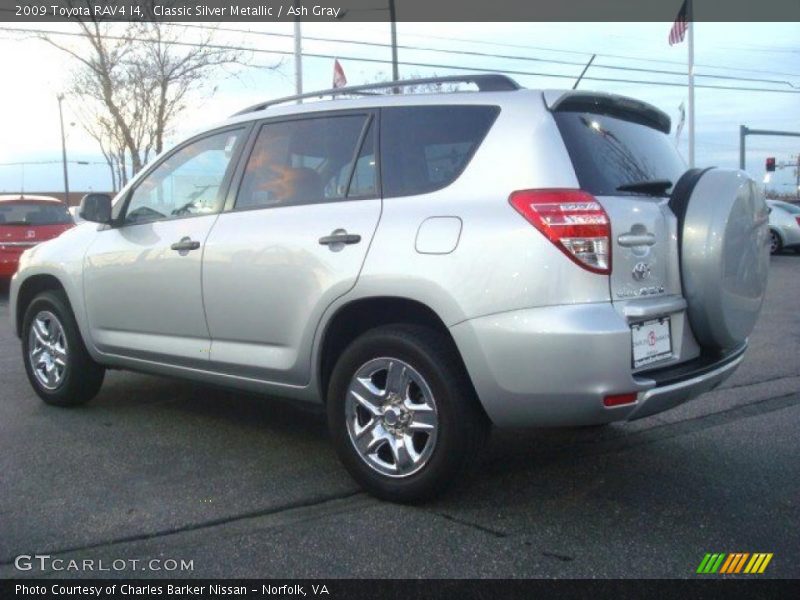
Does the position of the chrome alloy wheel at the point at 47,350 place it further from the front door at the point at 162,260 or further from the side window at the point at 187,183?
the side window at the point at 187,183

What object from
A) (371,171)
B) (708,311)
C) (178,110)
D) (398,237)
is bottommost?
(708,311)

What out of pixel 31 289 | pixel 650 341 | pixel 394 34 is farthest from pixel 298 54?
pixel 650 341

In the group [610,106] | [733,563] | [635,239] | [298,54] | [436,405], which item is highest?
[298,54]

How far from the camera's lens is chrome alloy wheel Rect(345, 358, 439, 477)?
12.6 feet

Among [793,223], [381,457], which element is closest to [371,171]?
[381,457]

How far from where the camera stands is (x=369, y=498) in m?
4.11

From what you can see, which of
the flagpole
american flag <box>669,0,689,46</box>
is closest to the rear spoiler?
american flag <box>669,0,689,46</box>

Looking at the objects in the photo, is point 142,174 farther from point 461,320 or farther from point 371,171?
point 461,320

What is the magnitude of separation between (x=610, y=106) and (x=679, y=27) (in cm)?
2282

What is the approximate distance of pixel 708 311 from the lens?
3.87 metres

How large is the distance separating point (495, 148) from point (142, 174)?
2622 millimetres

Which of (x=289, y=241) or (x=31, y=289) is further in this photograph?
(x=31, y=289)

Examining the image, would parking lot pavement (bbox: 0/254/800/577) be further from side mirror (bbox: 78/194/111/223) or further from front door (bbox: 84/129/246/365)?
side mirror (bbox: 78/194/111/223)
